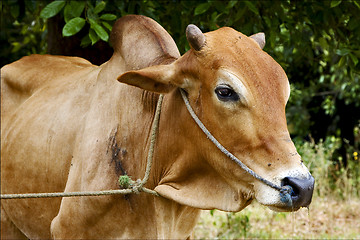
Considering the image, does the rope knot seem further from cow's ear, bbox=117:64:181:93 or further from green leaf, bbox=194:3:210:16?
green leaf, bbox=194:3:210:16

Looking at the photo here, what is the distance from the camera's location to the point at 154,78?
2586 mm

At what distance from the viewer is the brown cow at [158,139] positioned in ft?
7.83

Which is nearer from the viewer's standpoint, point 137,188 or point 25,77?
point 137,188

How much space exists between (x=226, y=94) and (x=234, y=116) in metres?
0.10

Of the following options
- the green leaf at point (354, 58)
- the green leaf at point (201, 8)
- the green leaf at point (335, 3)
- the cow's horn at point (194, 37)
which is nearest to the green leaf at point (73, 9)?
the green leaf at point (201, 8)

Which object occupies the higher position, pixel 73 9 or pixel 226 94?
pixel 226 94

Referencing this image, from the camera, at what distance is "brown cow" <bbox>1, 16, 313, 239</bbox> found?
2387mm

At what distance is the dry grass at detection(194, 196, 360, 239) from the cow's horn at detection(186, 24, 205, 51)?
120 inches

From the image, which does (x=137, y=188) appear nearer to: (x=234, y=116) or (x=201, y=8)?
(x=234, y=116)

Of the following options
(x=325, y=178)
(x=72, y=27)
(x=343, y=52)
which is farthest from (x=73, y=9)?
(x=325, y=178)

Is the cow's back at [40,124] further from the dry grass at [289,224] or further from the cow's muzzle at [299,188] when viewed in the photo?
the dry grass at [289,224]

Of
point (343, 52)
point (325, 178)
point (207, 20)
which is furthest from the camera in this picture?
point (325, 178)

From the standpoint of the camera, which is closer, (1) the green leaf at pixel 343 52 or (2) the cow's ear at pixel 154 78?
(2) the cow's ear at pixel 154 78

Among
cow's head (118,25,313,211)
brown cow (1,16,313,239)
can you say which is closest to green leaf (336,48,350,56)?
brown cow (1,16,313,239)
